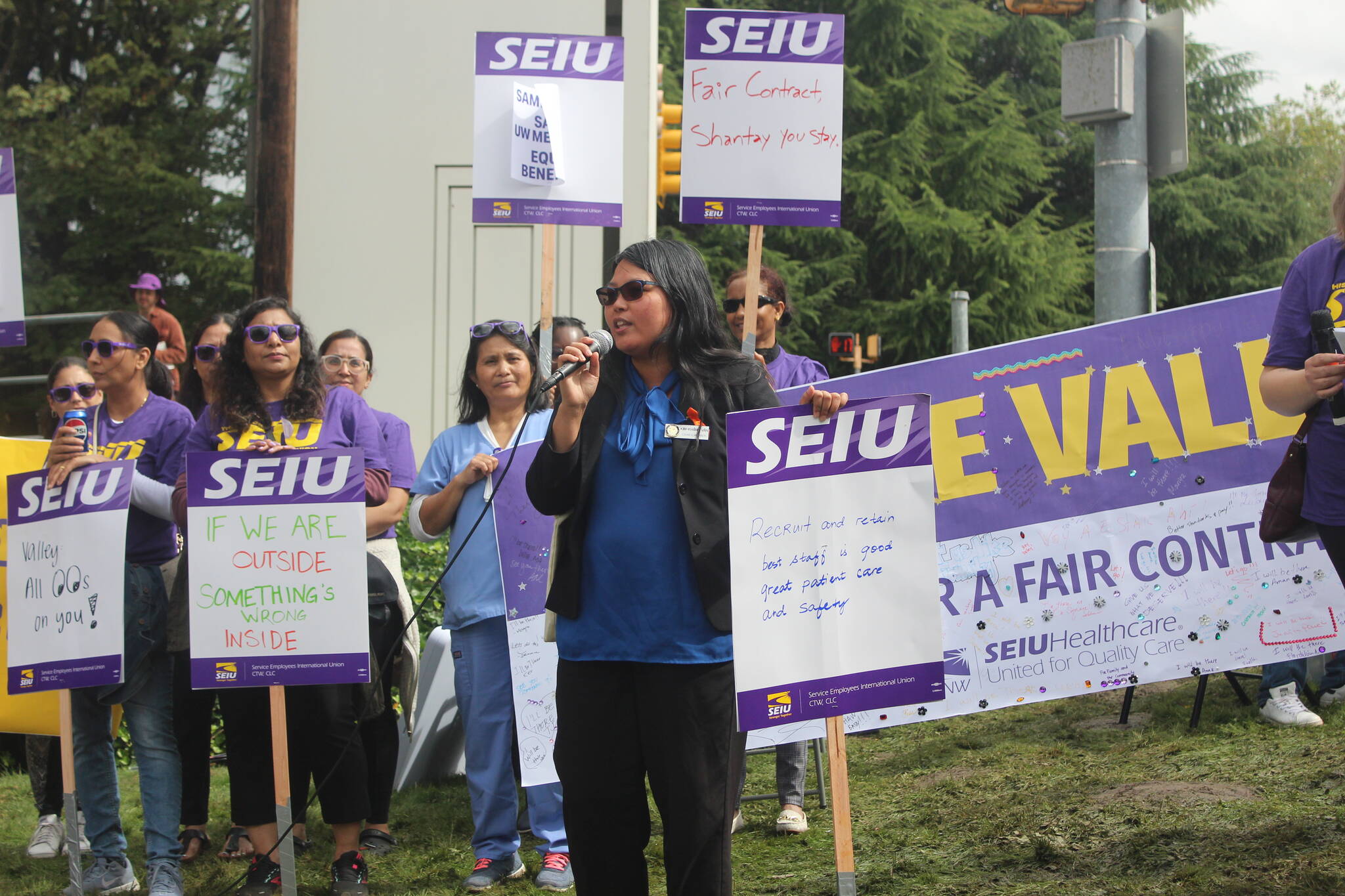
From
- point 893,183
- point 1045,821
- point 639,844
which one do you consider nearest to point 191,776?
point 639,844

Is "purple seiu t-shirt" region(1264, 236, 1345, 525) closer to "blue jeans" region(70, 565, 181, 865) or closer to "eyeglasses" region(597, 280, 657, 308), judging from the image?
"eyeglasses" region(597, 280, 657, 308)

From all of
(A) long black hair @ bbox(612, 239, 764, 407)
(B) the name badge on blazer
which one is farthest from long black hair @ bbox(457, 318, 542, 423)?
(B) the name badge on blazer

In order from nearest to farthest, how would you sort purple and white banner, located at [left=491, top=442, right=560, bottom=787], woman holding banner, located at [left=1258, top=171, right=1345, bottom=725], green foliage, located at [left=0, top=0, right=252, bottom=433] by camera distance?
1. woman holding banner, located at [left=1258, top=171, right=1345, bottom=725]
2. purple and white banner, located at [left=491, top=442, right=560, bottom=787]
3. green foliage, located at [left=0, top=0, right=252, bottom=433]

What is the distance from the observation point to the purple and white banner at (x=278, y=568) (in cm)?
433

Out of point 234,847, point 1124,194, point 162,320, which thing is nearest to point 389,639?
point 234,847

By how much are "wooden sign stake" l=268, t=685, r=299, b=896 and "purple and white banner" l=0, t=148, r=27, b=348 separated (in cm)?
243

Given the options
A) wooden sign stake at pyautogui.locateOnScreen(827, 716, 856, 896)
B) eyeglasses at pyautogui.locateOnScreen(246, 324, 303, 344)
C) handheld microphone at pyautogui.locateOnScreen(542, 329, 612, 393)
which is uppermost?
eyeglasses at pyautogui.locateOnScreen(246, 324, 303, 344)

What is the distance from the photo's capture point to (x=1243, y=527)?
17.5 feet

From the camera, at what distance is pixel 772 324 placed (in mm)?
5555

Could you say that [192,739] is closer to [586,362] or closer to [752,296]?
[752,296]

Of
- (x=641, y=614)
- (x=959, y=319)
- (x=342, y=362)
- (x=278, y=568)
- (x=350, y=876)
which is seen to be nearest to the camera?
(x=641, y=614)

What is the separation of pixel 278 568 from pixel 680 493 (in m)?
1.75

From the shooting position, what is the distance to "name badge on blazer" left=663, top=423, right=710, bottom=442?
10.6 feet

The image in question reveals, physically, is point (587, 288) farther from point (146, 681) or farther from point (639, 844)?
point (639, 844)
